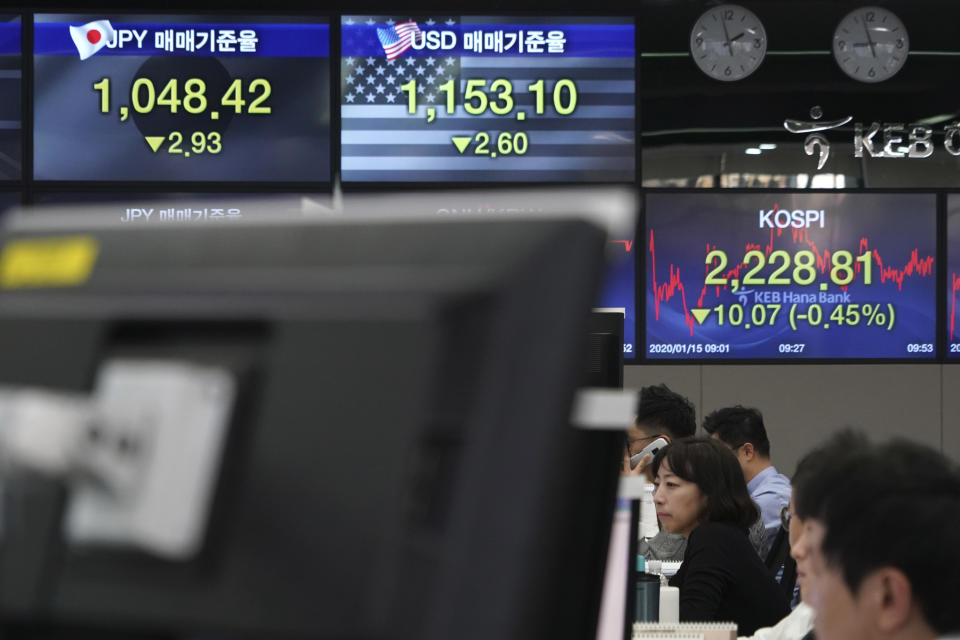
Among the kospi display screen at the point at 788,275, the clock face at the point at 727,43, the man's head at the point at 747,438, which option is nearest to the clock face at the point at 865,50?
the clock face at the point at 727,43

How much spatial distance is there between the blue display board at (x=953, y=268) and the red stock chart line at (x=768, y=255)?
97mm

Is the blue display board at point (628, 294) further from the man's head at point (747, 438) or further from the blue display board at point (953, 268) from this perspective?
the blue display board at point (953, 268)

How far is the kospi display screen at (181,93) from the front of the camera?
5.39 m

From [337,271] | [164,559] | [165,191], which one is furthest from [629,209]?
[165,191]

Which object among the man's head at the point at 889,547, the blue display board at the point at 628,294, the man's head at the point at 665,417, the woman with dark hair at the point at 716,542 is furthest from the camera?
the blue display board at the point at 628,294

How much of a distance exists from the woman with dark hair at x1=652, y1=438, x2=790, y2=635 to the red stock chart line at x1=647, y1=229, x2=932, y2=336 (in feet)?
6.34

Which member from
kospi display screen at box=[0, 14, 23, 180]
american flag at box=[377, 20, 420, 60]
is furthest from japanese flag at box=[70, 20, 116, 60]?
american flag at box=[377, 20, 420, 60]

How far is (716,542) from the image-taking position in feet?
10.4

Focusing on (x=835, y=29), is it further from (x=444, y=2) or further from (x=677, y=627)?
(x=677, y=627)

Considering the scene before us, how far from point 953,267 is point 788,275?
0.71m

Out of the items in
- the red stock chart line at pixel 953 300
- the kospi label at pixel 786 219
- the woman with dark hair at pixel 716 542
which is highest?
the kospi label at pixel 786 219

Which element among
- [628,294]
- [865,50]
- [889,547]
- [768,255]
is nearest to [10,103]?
[628,294]

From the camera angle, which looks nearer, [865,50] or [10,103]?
[10,103]

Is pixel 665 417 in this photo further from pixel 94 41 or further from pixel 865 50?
pixel 94 41
